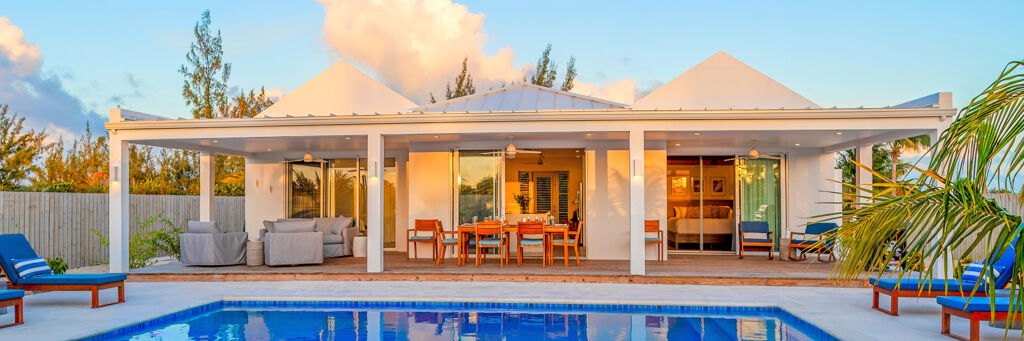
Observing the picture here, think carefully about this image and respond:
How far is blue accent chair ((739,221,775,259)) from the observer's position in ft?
38.2

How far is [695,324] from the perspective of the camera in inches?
278

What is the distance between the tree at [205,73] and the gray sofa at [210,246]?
1425cm

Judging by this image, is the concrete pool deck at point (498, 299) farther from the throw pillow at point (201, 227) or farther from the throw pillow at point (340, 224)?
the throw pillow at point (340, 224)

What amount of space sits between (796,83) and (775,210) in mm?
4726

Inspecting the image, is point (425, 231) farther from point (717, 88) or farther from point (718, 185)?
point (717, 88)

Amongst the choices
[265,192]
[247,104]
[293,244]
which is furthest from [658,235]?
[247,104]

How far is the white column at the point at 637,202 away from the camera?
9.47 m

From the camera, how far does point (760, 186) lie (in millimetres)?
12734

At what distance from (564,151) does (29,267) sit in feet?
31.7

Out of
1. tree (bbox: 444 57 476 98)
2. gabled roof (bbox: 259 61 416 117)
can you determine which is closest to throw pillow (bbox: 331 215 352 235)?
gabled roof (bbox: 259 61 416 117)

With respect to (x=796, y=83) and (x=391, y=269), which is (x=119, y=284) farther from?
(x=796, y=83)

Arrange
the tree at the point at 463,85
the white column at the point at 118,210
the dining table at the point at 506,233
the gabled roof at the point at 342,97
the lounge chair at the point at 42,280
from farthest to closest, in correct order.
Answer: the tree at the point at 463,85, the gabled roof at the point at 342,97, the dining table at the point at 506,233, the white column at the point at 118,210, the lounge chair at the point at 42,280

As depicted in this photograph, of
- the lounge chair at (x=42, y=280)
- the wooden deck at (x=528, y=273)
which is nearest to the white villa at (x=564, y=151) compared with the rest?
the wooden deck at (x=528, y=273)

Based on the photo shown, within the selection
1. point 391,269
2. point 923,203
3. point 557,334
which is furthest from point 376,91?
point 923,203
